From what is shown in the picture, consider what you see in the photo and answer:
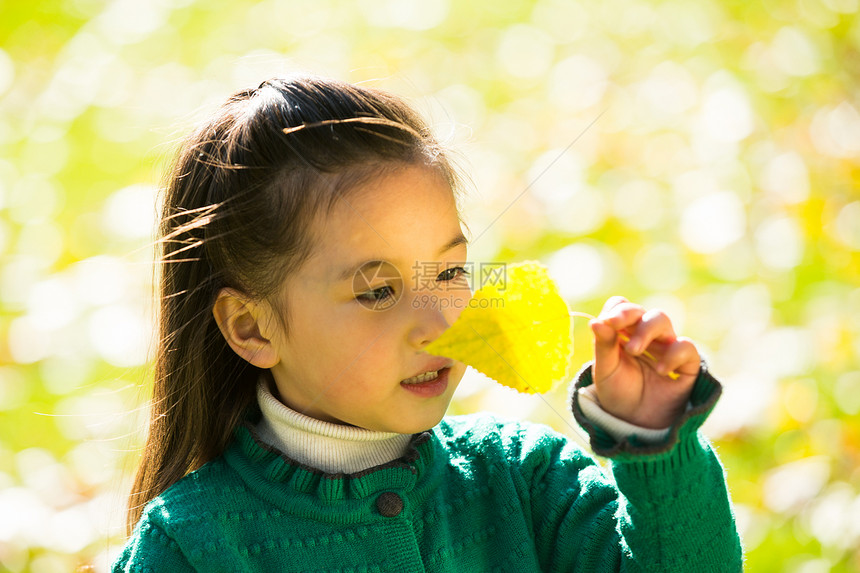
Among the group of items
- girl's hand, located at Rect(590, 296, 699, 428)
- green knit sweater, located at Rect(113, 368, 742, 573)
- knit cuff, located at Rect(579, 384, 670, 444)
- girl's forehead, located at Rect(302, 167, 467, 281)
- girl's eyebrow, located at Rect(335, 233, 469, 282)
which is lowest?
green knit sweater, located at Rect(113, 368, 742, 573)

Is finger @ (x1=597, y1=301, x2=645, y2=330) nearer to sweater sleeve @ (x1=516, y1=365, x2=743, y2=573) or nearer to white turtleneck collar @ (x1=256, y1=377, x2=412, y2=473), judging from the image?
sweater sleeve @ (x1=516, y1=365, x2=743, y2=573)

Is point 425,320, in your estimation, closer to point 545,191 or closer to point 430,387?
point 430,387

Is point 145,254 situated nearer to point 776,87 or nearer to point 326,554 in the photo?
point 326,554

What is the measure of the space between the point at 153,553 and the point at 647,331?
0.75 meters

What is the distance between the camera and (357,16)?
4.38 meters

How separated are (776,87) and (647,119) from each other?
0.48m

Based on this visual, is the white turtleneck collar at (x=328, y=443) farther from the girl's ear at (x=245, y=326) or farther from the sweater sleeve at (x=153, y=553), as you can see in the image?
the sweater sleeve at (x=153, y=553)

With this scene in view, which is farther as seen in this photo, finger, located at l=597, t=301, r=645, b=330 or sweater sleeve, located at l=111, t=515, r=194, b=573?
sweater sleeve, located at l=111, t=515, r=194, b=573

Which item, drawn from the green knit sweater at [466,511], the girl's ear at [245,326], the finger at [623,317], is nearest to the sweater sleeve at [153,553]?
the green knit sweater at [466,511]

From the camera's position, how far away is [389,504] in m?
1.32

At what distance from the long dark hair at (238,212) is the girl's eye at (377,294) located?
0.11 m

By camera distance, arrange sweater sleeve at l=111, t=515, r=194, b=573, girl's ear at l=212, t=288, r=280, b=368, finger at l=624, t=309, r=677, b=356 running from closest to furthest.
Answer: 1. finger at l=624, t=309, r=677, b=356
2. sweater sleeve at l=111, t=515, r=194, b=573
3. girl's ear at l=212, t=288, r=280, b=368

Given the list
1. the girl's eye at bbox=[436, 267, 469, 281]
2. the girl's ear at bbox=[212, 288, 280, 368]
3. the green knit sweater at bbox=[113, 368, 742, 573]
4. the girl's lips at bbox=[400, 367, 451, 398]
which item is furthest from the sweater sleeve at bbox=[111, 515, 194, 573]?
the girl's eye at bbox=[436, 267, 469, 281]

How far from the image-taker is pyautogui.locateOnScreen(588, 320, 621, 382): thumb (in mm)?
1164
